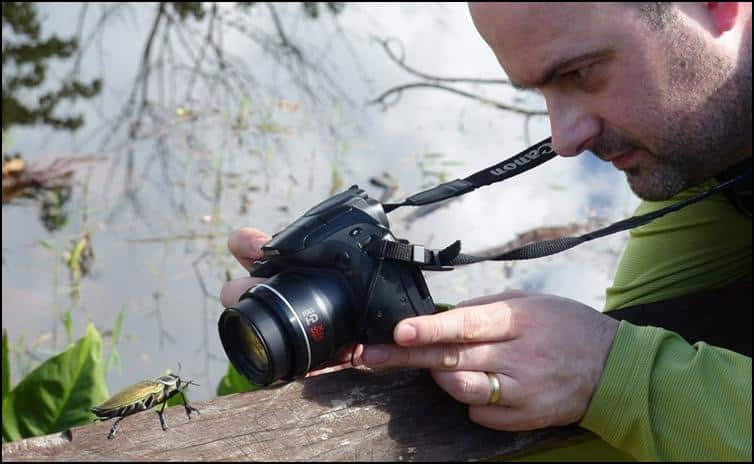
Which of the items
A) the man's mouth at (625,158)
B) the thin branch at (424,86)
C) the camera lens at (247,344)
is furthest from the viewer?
the thin branch at (424,86)

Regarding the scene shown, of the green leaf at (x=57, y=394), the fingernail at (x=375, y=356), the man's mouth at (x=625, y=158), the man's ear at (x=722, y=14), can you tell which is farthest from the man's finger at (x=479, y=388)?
the green leaf at (x=57, y=394)

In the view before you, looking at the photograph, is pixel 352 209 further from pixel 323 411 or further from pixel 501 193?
pixel 501 193

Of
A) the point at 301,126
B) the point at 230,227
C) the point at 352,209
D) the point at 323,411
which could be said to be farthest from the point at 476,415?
the point at 301,126

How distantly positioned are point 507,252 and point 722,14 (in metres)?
0.49

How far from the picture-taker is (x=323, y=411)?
1266 millimetres

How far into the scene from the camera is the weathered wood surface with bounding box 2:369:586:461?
3.73 feet

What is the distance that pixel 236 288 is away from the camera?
152 centimetres

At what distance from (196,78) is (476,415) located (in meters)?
3.11

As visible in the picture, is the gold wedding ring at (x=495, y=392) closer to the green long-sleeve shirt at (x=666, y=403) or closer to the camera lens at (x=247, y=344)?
the green long-sleeve shirt at (x=666, y=403)

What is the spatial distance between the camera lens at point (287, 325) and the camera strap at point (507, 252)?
0.10 metres

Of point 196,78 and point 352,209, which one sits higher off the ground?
point 196,78

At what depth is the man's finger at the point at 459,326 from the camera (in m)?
1.25

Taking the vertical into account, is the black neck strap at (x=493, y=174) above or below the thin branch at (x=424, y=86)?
below

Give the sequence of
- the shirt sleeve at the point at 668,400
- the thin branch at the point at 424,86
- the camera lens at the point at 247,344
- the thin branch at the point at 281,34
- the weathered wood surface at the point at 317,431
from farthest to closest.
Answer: the thin branch at the point at 281,34 < the thin branch at the point at 424,86 < the camera lens at the point at 247,344 < the shirt sleeve at the point at 668,400 < the weathered wood surface at the point at 317,431
